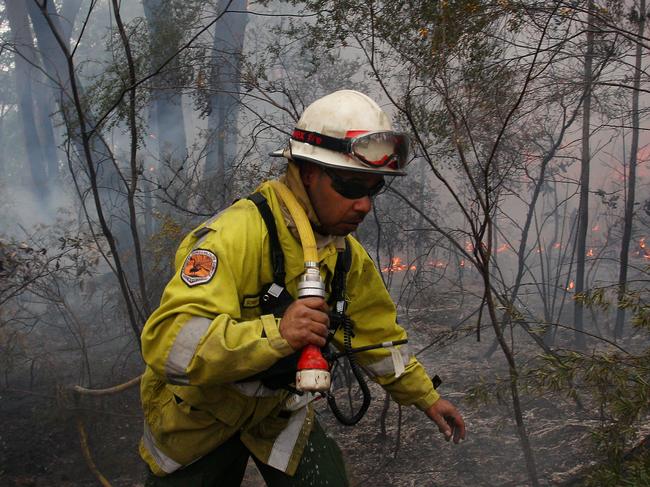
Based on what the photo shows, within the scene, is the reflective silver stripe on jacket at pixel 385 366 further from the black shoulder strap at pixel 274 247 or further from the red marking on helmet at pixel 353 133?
the red marking on helmet at pixel 353 133

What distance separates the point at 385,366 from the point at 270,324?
967mm

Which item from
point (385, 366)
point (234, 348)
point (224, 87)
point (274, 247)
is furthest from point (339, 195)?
point (224, 87)

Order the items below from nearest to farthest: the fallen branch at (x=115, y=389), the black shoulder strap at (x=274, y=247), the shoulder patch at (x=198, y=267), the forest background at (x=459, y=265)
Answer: the shoulder patch at (x=198, y=267), the black shoulder strap at (x=274, y=247), the forest background at (x=459, y=265), the fallen branch at (x=115, y=389)

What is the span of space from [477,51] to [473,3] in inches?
22.5

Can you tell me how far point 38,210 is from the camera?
25906 millimetres

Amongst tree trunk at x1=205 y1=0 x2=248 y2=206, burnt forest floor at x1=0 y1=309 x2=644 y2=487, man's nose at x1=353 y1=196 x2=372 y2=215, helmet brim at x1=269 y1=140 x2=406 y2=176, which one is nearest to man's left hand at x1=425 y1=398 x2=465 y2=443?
man's nose at x1=353 y1=196 x2=372 y2=215

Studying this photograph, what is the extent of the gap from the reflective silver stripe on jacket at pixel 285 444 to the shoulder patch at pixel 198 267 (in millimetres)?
904

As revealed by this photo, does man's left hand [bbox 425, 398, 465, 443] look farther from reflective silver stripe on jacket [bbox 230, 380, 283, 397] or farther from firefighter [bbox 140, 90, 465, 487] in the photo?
reflective silver stripe on jacket [bbox 230, 380, 283, 397]

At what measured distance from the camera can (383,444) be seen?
5219 mm

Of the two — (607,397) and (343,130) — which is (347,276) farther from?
(607,397)

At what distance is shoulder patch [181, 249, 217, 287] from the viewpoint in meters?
1.80

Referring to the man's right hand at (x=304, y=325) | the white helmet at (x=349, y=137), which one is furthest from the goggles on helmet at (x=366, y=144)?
the man's right hand at (x=304, y=325)

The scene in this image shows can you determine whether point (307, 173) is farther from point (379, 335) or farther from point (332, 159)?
point (379, 335)

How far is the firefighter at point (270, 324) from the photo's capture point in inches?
67.6
